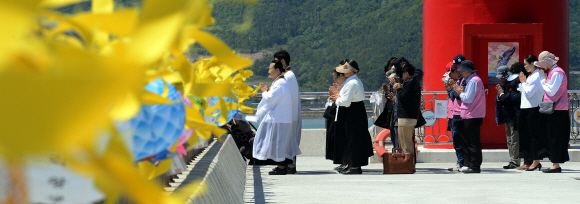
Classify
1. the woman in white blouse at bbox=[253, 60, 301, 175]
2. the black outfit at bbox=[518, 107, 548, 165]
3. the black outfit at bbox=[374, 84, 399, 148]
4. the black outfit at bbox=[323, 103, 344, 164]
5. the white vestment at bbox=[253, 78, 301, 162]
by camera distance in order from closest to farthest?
the woman in white blouse at bbox=[253, 60, 301, 175]
the white vestment at bbox=[253, 78, 301, 162]
the black outfit at bbox=[518, 107, 548, 165]
the black outfit at bbox=[323, 103, 344, 164]
the black outfit at bbox=[374, 84, 399, 148]

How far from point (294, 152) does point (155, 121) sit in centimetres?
791

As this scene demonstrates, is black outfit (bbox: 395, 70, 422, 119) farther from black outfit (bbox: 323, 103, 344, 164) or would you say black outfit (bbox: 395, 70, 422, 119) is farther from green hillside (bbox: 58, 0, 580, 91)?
green hillside (bbox: 58, 0, 580, 91)

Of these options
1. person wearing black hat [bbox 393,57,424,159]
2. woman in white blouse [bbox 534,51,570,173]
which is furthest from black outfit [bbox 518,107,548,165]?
person wearing black hat [bbox 393,57,424,159]

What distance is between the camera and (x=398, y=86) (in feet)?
29.0

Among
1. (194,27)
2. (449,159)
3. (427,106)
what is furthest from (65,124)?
(427,106)

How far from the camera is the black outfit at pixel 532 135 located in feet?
29.1

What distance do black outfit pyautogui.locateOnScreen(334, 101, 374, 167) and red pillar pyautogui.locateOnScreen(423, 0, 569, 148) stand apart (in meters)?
3.06

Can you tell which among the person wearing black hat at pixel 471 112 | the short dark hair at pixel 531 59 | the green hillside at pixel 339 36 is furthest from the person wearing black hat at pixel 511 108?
the green hillside at pixel 339 36

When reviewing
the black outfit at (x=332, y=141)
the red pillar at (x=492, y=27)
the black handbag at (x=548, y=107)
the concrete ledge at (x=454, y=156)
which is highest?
the red pillar at (x=492, y=27)

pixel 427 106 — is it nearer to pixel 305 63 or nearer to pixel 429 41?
pixel 429 41

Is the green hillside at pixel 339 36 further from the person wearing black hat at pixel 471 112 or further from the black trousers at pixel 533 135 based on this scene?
the person wearing black hat at pixel 471 112

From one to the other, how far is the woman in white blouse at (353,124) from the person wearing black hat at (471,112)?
1245 mm

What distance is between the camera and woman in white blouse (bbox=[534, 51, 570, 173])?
8.55 meters

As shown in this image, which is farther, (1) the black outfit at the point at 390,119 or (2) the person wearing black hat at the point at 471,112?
(1) the black outfit at the point at 390,119
